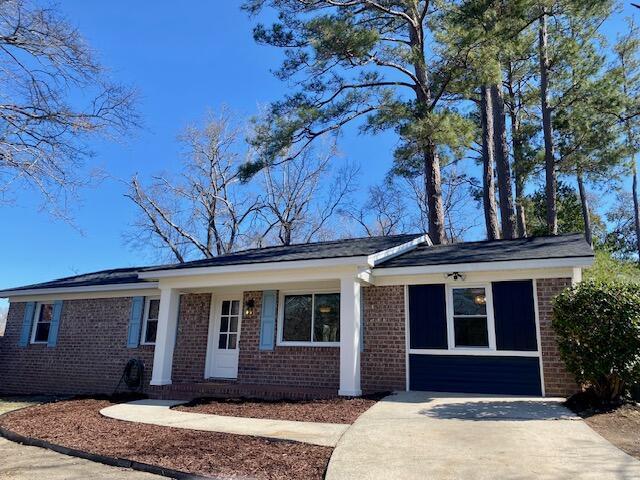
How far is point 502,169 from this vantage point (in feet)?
58.4

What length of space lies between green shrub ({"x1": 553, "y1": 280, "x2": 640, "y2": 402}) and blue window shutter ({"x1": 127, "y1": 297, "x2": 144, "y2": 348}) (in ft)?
32.8

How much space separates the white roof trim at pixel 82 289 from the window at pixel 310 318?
147 inches

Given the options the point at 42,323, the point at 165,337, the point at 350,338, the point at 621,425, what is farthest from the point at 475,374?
the point at 42,323

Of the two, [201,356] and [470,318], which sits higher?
[470,318]

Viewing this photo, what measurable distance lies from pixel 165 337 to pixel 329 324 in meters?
3.99

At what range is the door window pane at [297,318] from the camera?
10367 millimetres

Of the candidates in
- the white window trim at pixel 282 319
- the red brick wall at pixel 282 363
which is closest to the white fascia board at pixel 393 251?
the white window trim at pixel 282 319

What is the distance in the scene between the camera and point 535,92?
2008 centimetres

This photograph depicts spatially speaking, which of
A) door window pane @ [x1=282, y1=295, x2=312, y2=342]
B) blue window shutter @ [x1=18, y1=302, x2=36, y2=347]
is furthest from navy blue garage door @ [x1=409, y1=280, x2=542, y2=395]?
blue window shutter @ [x1=18, y1=302, x2=36, y2=347]

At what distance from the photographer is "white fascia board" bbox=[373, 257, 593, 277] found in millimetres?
7953

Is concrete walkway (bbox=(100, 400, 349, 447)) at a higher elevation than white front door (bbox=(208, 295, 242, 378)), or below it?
below

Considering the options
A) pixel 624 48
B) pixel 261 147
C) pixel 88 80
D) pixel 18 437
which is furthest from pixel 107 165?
pixel 624 48

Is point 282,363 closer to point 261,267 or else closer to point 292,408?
point 261,267

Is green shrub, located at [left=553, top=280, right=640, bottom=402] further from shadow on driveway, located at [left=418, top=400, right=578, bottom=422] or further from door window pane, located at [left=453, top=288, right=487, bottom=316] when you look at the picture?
door window pane, located at [left=453, top=288, right=487, bottom=316]
